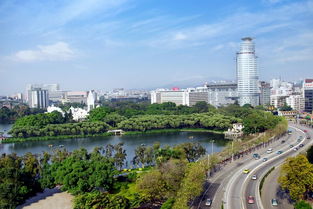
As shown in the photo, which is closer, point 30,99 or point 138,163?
point 138,163

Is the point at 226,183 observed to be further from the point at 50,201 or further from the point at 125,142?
the point at 125,142

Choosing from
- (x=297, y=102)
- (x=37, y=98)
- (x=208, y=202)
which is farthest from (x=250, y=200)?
(x=37, y=98)

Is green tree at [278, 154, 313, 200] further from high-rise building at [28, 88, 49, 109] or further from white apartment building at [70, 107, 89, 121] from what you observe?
high-rise building at [28, 88, 49, 109]

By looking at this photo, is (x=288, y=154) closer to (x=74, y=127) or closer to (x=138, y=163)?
(x=138, y=163)

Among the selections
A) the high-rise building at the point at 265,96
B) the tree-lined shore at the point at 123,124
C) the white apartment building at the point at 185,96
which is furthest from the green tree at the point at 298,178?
the high-rise building at the point at 265,96

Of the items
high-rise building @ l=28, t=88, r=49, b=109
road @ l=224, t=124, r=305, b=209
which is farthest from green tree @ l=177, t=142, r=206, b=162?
high-rise building @ l=28, t=88, r=49, b=109

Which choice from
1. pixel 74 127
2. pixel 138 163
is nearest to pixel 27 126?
pixel 74 127
